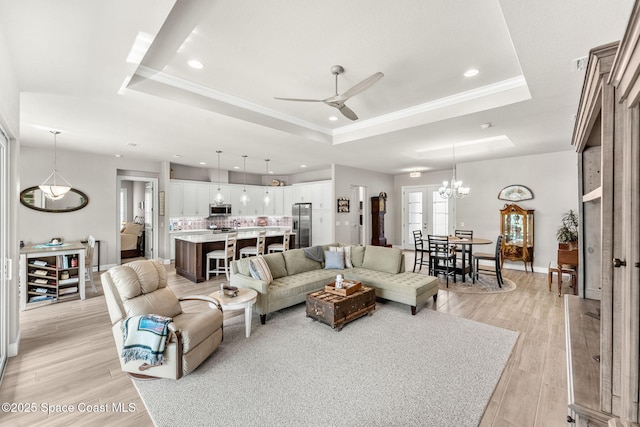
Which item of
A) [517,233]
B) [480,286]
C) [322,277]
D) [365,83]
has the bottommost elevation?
[480,286]

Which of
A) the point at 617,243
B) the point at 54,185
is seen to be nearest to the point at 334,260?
the point at 617,243

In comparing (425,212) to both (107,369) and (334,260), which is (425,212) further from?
(107,369)

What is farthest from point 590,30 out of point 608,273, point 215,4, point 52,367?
point 52,367

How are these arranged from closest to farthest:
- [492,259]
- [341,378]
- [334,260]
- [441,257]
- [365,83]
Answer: [341,378] → [365,83] → [334,260] → [492,259] → [441,257]

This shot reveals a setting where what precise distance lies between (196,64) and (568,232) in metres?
7.21

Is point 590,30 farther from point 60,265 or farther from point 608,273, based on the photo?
point 60,265

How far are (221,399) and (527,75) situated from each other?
4.08 meters

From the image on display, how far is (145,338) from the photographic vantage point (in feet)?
7.82

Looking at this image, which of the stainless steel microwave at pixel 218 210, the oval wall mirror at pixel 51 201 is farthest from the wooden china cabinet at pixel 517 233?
the oval wall mirror at pixel 51 201

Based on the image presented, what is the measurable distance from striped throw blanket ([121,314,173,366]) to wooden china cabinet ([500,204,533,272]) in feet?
23.3

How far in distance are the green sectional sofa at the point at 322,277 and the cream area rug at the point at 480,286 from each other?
1.05m

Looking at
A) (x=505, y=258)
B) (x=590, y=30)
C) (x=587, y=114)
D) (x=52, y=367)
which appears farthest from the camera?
(x=505, y=258)

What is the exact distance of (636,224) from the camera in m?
0.76

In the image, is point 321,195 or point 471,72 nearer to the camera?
point 471,72
